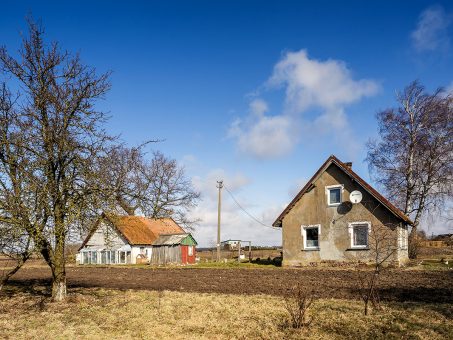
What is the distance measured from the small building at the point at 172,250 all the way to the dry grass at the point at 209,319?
28499 millimetres

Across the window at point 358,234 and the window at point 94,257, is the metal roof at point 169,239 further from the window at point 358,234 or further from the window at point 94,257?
the window at point 358,234

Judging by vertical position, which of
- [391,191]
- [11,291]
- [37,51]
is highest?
[37,51]

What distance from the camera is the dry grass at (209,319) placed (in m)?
9.43

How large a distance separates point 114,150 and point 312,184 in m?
18.6

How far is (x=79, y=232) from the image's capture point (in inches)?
561

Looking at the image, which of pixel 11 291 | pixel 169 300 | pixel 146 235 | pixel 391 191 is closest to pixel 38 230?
pixel 169 300

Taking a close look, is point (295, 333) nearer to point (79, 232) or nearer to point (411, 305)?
point (411, 305)

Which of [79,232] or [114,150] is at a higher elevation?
[114,150]

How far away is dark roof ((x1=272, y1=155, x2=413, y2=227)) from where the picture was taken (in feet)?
88.1

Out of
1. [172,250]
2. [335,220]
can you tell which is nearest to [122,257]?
[172,250]

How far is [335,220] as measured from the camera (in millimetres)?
29250

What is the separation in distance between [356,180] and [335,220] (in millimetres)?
3241

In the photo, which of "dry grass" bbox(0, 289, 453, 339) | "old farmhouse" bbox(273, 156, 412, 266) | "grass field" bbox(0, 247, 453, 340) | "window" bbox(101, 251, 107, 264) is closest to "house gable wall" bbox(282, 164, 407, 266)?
"old farmhouse" bbox(273, 156, 412, 266)

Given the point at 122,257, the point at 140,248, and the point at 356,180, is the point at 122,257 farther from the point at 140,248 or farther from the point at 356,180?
the point at 356,180
